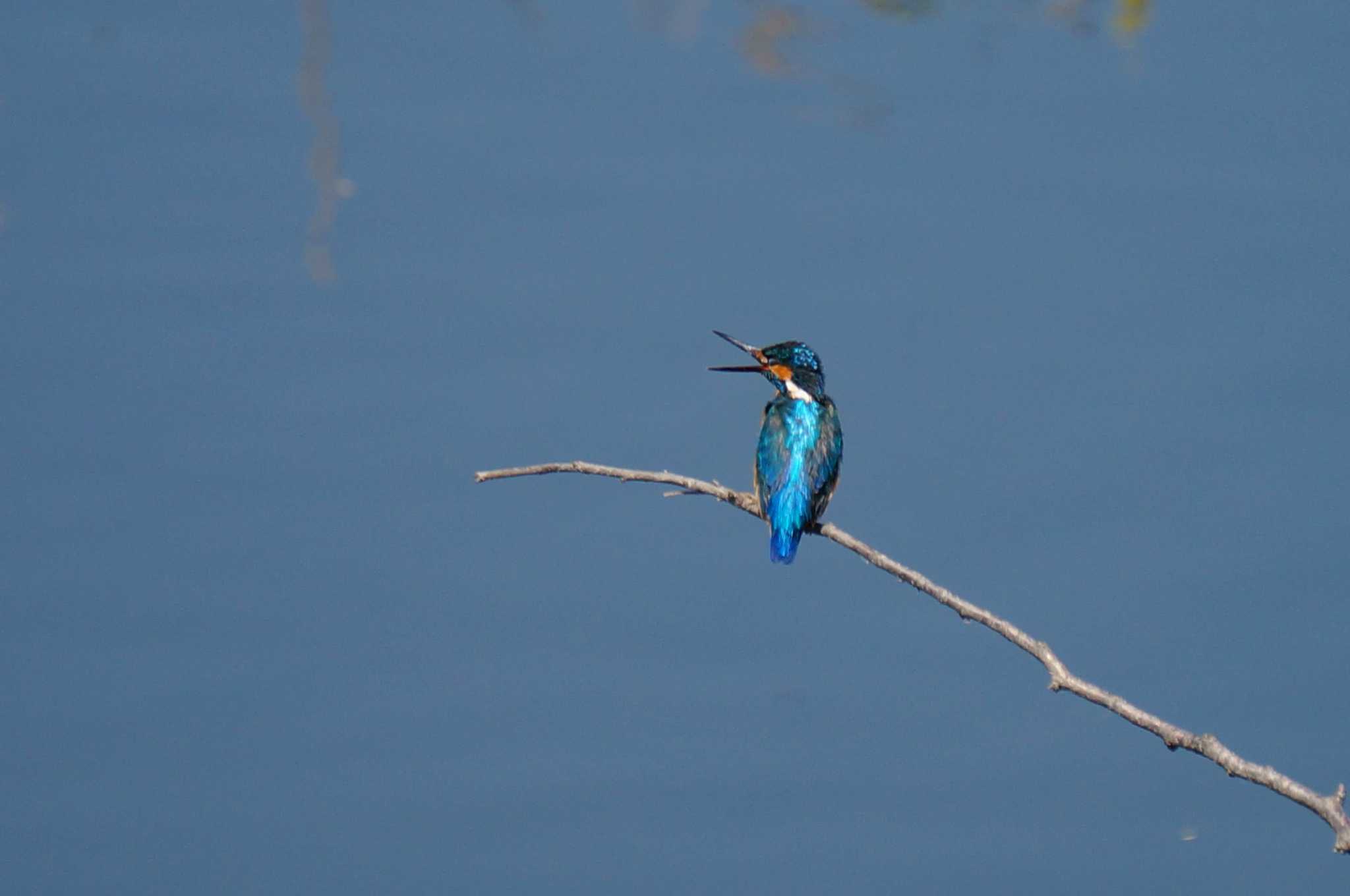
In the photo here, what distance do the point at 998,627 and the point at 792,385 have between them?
1522 millimetres

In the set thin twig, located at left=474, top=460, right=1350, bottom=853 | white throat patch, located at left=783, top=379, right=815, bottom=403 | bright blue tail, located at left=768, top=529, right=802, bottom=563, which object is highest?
white throat patch, located at left=783, top=379, right=815, bottom=403

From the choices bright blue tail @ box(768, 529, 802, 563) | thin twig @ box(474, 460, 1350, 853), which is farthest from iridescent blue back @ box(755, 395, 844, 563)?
thin twig @ box(474, 460, 1350, 853)

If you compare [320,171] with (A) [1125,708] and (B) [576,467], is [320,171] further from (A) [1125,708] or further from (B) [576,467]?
(A) [1125,708]

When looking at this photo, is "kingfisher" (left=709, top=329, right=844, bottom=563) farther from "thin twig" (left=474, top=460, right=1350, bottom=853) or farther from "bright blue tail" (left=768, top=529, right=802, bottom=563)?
"thin twig" (left=474, top=460, right=1350, bottom=853)

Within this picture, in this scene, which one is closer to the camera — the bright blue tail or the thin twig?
the thin twig

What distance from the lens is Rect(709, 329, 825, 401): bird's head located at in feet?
11.9

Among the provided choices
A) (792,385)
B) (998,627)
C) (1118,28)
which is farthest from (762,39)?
(998,627)

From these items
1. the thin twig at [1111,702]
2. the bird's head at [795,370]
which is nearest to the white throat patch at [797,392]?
the bird's head at [795,370]

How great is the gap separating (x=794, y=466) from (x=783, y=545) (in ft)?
0.59

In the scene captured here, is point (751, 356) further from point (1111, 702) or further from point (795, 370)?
point (1111, 702)

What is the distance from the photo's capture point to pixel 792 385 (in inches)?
143

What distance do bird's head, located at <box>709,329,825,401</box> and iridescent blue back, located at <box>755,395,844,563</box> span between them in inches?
0.8

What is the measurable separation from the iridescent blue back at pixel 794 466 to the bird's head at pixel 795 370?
2 cm

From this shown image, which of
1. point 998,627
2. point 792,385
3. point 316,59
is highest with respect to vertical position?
point 316,59
